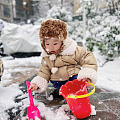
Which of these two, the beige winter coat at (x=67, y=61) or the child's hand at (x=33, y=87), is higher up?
the beige winter coat at (x=67, y=61)

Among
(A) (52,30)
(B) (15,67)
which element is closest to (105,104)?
(A) (52,30)

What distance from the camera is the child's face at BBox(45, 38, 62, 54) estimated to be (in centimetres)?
160

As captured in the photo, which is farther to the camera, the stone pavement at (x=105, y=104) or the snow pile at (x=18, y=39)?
the snow pile at (x=18, y=39)

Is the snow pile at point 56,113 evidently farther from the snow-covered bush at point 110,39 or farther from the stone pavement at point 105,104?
the snow-covered bush at point 110,39

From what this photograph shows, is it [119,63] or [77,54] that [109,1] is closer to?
[119,63]

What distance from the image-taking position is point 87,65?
156 cm

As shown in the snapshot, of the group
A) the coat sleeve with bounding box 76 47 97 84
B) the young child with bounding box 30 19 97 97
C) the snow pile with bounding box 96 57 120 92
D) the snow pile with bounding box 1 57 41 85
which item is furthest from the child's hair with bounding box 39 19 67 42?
the snow pile with bounding box 1 57 41 85

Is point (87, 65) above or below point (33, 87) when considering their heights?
above

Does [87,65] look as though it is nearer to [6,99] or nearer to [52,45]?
[52,45]

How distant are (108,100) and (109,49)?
98.6 inches

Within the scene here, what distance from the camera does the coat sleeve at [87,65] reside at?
1465 mm

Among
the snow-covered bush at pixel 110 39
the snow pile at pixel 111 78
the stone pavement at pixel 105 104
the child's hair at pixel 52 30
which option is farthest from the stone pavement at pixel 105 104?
the snow-covered bush at pixel 110 39

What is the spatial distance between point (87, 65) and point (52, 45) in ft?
1.50

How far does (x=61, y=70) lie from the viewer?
5.67 feet
